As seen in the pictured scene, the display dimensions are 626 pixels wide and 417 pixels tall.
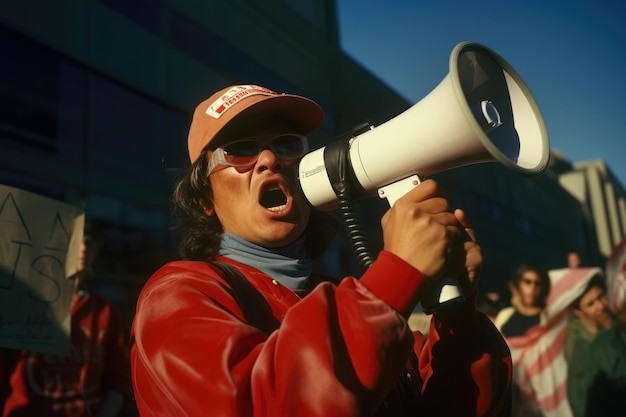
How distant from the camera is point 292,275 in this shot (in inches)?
62.4

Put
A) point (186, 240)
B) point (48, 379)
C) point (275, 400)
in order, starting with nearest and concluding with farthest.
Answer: point (275, 400) < point (186, 240) < point (48, 379)

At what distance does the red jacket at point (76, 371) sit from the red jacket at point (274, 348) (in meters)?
1.95

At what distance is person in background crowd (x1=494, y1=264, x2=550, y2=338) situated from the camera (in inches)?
188

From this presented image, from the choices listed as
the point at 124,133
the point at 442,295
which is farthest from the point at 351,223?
the point at 124,133

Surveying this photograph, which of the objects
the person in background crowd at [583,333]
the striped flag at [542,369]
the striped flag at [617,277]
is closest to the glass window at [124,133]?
the striped flag at [542,369]

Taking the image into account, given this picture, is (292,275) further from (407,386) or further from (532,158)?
(532,158)

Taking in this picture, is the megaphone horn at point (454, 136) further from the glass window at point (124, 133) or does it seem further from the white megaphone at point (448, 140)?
the glass window at point (124, 133)

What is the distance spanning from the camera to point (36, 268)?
282cm

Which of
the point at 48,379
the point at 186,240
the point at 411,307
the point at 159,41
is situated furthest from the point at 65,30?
the point at 411,307

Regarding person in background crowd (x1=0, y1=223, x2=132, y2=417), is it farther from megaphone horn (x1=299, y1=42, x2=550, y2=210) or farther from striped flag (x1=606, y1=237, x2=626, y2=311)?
striped flag (x1=606, y1=237, x2=626, y2=311)

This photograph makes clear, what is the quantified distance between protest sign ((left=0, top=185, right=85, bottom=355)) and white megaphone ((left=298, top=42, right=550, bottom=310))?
5.33 feet

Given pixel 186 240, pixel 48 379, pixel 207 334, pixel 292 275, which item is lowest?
pixel 48 379

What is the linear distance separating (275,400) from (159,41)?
312 inches

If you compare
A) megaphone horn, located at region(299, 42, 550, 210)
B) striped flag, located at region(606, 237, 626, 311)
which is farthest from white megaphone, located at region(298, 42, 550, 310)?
A: striped flag, located at region(606, 237, 626, 311)
